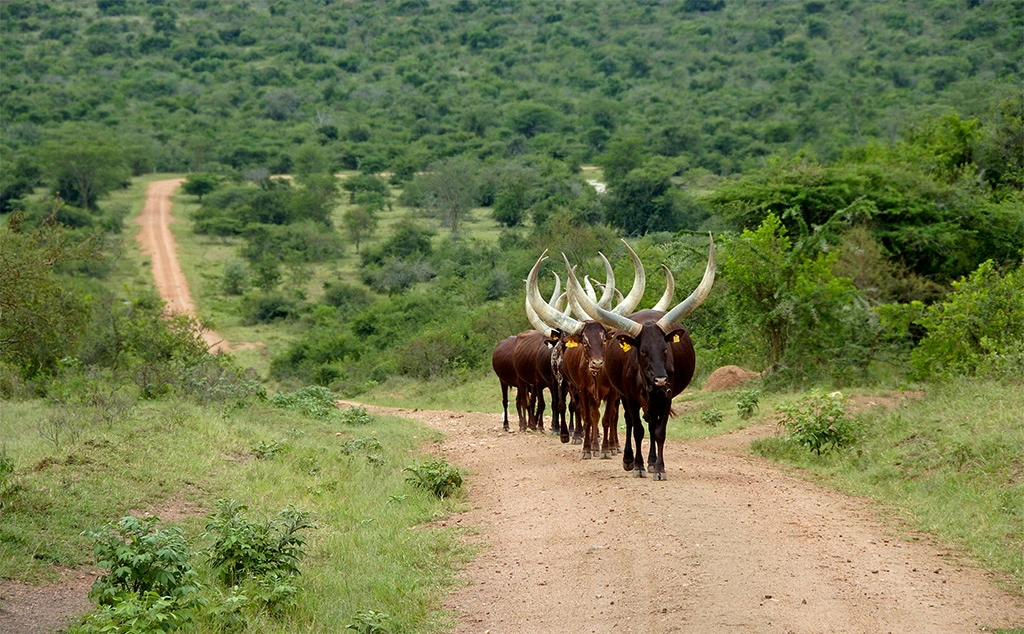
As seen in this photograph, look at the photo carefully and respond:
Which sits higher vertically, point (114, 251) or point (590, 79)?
point (590, 79)

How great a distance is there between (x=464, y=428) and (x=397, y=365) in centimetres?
1254

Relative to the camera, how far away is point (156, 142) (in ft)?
235

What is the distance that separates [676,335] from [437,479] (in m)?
2.76

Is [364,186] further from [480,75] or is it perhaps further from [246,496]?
[246,496]

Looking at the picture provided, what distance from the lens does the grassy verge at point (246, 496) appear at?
7.47 m

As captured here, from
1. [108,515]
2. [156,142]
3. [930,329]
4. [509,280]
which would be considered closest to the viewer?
[108,515]

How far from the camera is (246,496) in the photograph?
34.3 feet

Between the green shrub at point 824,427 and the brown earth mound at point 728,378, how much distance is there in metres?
5.90

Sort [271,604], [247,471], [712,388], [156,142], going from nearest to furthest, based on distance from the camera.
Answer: [271,604] → [247,471] → [712,388] → [156,142]

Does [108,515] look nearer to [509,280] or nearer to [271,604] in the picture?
[271,604]

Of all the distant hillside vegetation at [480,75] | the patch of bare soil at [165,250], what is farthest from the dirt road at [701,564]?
the distant hillside vegetation at [480,75]

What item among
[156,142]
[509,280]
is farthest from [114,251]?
[156,142]

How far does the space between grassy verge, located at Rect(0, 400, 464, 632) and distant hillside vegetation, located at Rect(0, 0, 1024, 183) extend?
41366mm

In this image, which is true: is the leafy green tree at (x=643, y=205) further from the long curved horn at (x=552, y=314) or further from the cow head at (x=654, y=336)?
Result: the cow head at (x=654, y=336)
